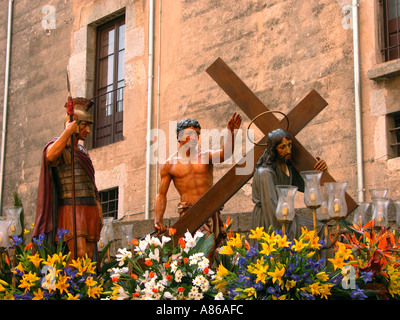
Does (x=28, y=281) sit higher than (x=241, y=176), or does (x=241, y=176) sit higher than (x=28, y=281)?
(x=241, y=176)

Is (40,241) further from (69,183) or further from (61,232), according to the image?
(69,183)

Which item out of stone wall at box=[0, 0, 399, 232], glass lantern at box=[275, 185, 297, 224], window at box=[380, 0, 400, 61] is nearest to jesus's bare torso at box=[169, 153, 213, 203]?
glass lantern at box=[275, 185, 297, 224]

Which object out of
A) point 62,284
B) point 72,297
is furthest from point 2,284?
point 72,297

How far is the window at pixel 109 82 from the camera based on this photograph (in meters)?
14.6

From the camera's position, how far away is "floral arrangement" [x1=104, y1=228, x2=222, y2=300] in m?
5.23

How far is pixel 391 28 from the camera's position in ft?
34.0

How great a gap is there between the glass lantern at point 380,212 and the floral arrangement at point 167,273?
127 cm

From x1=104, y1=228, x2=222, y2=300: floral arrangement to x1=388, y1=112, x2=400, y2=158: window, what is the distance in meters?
4.98

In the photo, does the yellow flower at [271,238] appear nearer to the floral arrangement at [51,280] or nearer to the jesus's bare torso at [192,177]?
the floral arrangement at [51,280]

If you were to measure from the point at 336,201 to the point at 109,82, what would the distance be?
9.85 m

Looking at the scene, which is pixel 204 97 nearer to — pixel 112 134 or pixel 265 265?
pixel 112 134

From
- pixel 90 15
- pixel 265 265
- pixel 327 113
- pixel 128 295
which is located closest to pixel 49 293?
pixel 128 295

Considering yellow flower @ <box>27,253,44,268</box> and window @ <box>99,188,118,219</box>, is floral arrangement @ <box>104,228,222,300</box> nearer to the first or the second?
yellow flower @ <box>27,253,44,268</box>

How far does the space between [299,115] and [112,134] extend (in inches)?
318
